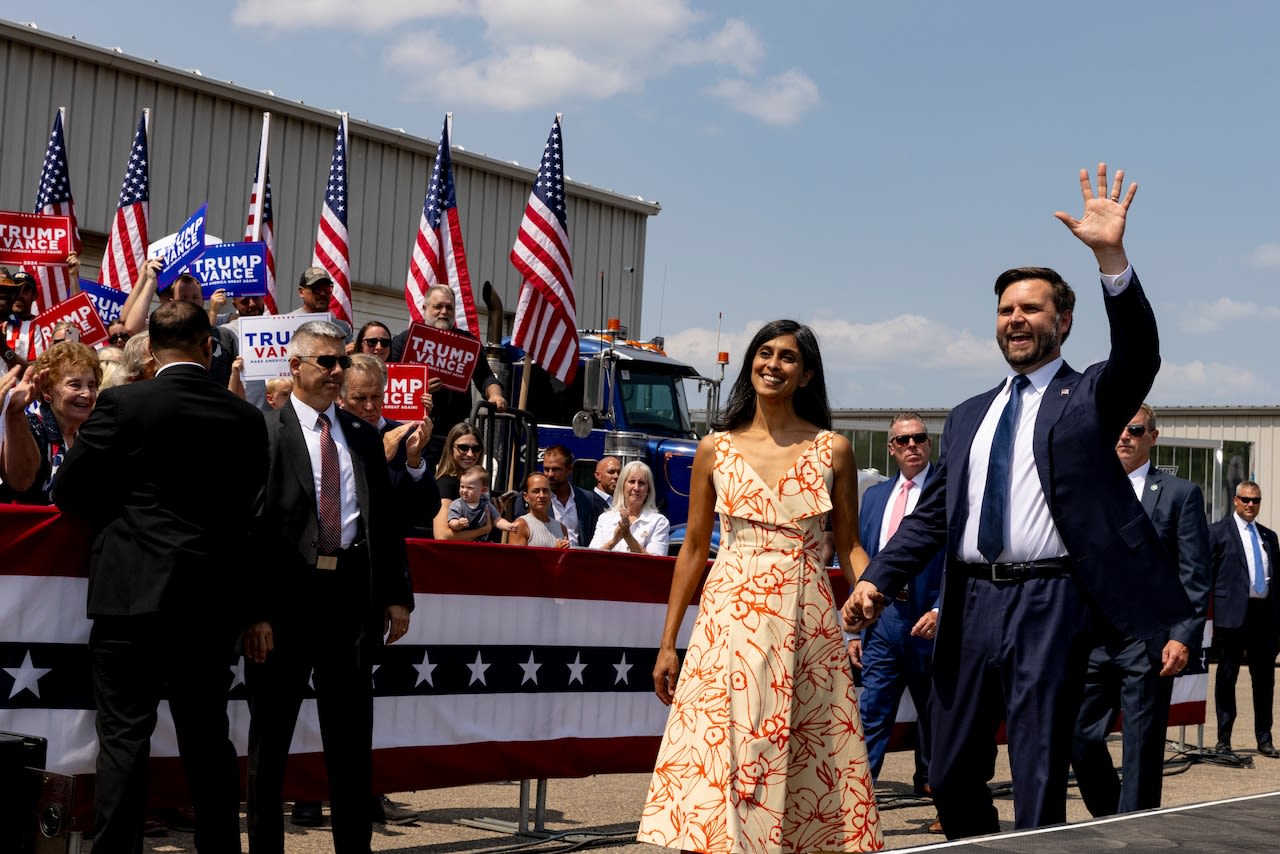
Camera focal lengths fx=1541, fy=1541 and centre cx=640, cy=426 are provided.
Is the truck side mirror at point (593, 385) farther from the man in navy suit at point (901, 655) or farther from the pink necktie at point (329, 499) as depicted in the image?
the pink necktie at point (329, 499)

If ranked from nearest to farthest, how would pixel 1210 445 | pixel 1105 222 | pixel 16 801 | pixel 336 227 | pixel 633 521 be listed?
pixel 16 801, pixel 1105 222, pixel 633 521, pixel 336 227, pixel 1210 445

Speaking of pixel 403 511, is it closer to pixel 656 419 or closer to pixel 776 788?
pixel 776 788

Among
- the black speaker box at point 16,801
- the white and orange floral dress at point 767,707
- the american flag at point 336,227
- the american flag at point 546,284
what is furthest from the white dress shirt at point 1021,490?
the american flag at point 336,227

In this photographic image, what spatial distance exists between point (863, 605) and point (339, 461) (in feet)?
7.09

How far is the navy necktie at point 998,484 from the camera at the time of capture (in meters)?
4.71

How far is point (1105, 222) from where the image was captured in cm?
443

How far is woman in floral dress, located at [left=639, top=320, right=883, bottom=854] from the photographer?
4707mm

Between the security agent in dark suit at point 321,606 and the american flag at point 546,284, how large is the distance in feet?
24.8

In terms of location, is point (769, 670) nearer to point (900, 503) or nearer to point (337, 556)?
point (337, 556)

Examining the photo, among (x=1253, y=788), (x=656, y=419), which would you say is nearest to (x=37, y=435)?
(x=1253, y=788)

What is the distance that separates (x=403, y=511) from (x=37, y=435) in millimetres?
1573

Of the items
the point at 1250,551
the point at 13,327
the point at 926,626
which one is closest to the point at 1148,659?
the point at 926,626

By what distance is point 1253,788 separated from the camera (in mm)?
10062

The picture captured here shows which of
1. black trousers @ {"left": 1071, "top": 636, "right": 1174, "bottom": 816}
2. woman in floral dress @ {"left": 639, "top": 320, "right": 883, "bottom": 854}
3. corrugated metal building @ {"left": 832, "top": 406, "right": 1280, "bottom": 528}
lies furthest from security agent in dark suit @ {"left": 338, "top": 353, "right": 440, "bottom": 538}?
corrugated metal building @ {"left": 832, "top": 406, "right": 1280, "bottom": 528}
